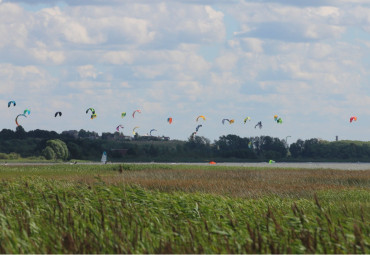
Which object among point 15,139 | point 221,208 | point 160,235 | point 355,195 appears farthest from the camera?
point 15,139

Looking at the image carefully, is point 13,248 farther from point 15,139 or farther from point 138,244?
point 15,139

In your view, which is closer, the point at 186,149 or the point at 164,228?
the point at 164,228

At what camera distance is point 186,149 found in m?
152

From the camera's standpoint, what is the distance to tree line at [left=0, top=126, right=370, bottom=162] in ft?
427

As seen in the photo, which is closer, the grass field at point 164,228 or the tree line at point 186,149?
the grass field at point 164,228

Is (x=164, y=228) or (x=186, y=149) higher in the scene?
(x=186, y=149)

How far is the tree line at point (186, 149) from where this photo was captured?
130 meters

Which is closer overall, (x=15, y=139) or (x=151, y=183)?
(x=151, y=183)

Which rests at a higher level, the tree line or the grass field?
the tree line

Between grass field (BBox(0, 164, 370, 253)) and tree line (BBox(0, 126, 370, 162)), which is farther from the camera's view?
tree line (BBox(0, 126, 370, 162))

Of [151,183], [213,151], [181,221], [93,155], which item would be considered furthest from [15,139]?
[181,221]

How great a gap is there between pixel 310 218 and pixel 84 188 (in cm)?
1020

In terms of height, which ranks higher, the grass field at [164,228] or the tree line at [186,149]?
the tree line at [186,149]

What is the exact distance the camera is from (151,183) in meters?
38.8
